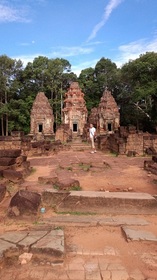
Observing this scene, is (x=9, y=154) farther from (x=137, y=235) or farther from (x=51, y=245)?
(x=137, y=235)

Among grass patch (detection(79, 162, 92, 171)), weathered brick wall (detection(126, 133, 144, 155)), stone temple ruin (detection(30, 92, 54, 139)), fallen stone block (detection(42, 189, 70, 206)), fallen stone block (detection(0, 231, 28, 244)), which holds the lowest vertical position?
grass patch (detection(79, 162, 92, 171))

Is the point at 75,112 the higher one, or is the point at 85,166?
the point at 75,112

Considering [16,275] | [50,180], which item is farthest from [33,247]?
[50,180]

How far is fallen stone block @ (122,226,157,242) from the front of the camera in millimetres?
2945

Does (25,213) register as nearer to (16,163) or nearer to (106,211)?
(106,211)

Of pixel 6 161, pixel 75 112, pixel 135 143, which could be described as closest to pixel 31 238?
pixel 6 161

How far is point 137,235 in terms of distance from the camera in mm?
3029

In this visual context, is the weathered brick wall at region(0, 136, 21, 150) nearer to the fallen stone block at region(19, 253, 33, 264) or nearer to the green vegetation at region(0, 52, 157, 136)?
the fallen stone block at region(19, 253, 33, 264)

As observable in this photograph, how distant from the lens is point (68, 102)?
3203cm

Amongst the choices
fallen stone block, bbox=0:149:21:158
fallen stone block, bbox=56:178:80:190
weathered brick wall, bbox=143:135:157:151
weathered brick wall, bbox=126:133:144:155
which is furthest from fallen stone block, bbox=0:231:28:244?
weathered brick wall, bbox=143:135:157:151

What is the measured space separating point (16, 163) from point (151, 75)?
24.2m

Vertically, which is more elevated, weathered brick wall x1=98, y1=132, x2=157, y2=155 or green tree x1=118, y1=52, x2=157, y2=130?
green tree x1=118, y1=52, x2=157, y2=130

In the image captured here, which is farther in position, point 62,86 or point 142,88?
point 62,86

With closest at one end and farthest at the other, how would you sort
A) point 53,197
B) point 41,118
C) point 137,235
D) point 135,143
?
point 137,235 < point 53,197 < point 135,143 < point 41,118
